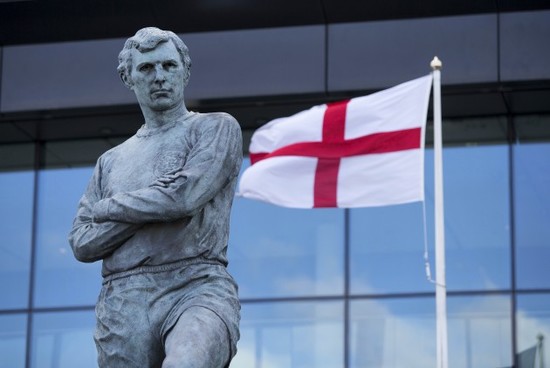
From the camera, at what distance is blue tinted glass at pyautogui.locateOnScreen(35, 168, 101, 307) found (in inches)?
1021

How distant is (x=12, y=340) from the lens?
26.1m

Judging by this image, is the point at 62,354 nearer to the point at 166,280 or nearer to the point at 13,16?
the point at 13,16

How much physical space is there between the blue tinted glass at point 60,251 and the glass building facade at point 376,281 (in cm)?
3

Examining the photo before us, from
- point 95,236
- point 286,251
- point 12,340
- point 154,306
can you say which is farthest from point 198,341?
point 12,340

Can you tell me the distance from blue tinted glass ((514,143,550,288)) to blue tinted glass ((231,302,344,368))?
98.9 inches

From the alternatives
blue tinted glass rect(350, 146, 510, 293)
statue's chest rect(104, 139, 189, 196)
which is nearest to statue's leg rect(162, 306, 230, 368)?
statue's chest rect(104, 139, 189, 196)

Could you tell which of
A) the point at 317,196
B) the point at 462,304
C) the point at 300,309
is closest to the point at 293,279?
the point at 300,309

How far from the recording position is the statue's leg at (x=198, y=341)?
785 cm

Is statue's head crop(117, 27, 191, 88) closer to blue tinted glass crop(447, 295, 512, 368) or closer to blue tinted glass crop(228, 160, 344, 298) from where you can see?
blue tinted glass crop(447, 295, 512, 368)

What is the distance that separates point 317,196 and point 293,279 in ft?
13.0

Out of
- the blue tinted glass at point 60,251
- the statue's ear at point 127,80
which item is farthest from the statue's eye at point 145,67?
the blue tinted glass at point 60,251

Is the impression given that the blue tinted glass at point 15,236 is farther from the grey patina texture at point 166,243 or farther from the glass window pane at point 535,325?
the grey patina texture at point 166,243

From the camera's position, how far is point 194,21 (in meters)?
25.2

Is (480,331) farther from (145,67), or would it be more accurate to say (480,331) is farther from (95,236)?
(95,236)
